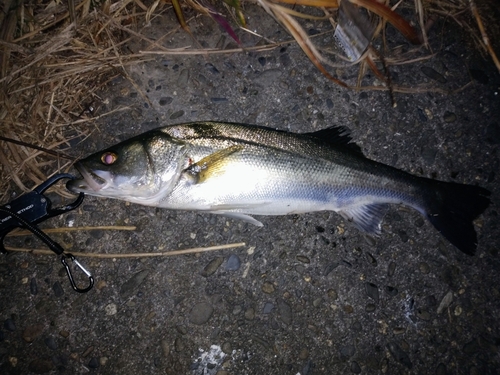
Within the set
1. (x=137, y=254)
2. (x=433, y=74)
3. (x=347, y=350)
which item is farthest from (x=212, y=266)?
(x=433, y=74)

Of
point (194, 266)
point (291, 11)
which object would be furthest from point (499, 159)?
point (194, 266)

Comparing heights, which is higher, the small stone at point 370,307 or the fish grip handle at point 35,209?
the fish grip handle at point 35,209


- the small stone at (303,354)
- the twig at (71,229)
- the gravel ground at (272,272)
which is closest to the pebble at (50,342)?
the gravel ground at (272,272)

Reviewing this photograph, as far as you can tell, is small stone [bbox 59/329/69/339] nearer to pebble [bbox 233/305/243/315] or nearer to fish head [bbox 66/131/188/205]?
fish head [bbox 66/131/188/205]

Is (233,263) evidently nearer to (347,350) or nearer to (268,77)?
(347,350)

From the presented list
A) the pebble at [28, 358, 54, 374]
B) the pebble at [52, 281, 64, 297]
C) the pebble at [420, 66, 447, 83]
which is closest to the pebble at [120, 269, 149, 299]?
the pebble at [52, 281, 64, 297]

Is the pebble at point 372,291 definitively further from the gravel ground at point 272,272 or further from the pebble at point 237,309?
the pebble at point 237,309
